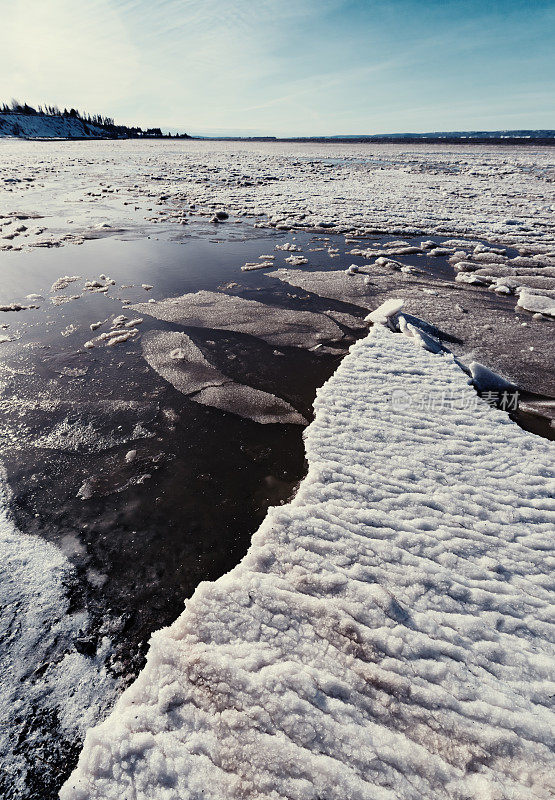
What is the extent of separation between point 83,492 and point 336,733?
8.99ft

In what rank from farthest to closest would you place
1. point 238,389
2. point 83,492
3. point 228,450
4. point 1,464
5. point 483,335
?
1. point 483,335
2. point 238,389
3. point 228,450
4. point 1,464
5. point 83,492

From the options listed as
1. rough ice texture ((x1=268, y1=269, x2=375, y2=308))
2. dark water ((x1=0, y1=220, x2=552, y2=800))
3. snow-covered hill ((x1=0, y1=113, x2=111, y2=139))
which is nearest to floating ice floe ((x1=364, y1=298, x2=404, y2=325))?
rough ice texture ((x1=268, y1=269, x2=375, y2=308))

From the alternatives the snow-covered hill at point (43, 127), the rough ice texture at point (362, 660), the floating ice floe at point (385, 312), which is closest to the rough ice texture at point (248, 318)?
the floating ice floe at point (385, 312)

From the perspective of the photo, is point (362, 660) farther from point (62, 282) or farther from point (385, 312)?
point (62, 282)

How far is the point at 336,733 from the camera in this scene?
6.22 ft

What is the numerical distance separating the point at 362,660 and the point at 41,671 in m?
1.99

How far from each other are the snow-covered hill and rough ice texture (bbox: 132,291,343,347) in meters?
108

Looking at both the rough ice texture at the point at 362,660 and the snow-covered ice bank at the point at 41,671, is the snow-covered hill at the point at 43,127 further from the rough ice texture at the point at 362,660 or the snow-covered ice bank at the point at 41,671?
the rough ice texture at the point at 362,660

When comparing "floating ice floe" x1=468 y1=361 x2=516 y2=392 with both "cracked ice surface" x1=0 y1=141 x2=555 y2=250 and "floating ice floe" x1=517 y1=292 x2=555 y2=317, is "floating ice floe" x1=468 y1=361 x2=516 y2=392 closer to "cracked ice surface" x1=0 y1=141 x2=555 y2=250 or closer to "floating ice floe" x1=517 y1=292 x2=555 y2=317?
"floating ice floe" x1=517 y1=292 x2=555 y2=317

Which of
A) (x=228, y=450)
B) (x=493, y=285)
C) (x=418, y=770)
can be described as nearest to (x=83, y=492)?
(x=228, y=450)

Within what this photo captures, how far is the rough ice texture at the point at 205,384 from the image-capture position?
447cm

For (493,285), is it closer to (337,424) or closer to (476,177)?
(337,424)

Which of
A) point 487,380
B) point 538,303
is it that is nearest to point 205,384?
point 487,380

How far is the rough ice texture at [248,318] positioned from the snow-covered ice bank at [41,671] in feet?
14.4
